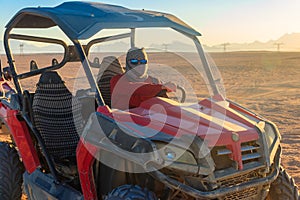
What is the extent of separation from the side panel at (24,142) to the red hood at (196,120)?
1.31m

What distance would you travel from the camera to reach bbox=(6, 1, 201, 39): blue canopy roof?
3857 millimetres

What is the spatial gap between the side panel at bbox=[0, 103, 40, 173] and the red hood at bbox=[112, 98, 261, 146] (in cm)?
131

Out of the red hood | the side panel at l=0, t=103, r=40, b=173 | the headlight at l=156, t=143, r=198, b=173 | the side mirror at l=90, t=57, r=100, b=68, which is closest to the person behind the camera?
the headlight at l=156, t=143, r=198, b=173

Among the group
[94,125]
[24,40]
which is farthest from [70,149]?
[24,40]

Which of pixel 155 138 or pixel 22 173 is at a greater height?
pixel 155 138

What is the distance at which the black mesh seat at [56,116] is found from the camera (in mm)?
4453

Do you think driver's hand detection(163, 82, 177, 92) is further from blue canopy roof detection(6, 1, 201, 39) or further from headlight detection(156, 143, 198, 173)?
headlight detection(156, 143, 198, 173)

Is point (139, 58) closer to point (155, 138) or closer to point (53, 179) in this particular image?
point (53, 179)

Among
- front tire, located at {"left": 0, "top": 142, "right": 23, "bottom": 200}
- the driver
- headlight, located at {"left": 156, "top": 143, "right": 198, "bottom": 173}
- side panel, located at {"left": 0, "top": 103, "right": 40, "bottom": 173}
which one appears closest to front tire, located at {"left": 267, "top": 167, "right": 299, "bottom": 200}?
headlight, located at {"left": 156, "top": 143, "right": 198, "bottom": 173}

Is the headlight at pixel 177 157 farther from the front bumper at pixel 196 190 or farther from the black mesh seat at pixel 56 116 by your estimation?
the black mesh seat at pixel 56 116

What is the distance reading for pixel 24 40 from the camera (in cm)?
521

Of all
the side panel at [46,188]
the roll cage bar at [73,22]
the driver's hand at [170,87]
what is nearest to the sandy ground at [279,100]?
the driver's hand at [170,87]

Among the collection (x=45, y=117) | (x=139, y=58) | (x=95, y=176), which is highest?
(x=139, y=58)

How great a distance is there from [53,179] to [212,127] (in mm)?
1673
